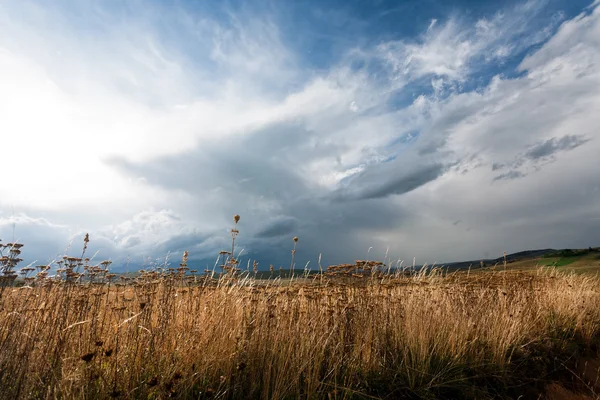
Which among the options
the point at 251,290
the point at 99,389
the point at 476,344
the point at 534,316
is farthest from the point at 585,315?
the point at 99,389

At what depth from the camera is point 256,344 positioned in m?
3.79

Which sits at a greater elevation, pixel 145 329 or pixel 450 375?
pixel 145 329

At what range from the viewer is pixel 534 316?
822cm

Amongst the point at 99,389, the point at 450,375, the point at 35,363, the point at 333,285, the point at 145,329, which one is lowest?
the point at 450,375

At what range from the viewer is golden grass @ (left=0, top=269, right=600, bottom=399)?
3.00 m

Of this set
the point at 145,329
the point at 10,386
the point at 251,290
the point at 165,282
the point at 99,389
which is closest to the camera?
the point at 10,386

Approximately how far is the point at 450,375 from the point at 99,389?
4355 mm

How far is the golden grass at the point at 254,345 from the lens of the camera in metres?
3.00

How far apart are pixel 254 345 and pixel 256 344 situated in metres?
0.04

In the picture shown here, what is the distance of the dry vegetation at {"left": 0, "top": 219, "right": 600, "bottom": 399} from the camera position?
303 cm

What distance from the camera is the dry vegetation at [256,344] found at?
3.03m

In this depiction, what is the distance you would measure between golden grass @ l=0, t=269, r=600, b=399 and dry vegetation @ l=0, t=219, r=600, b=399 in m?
0.02

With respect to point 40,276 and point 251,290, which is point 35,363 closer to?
point 40,276

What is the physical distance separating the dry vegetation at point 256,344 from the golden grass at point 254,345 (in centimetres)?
2
